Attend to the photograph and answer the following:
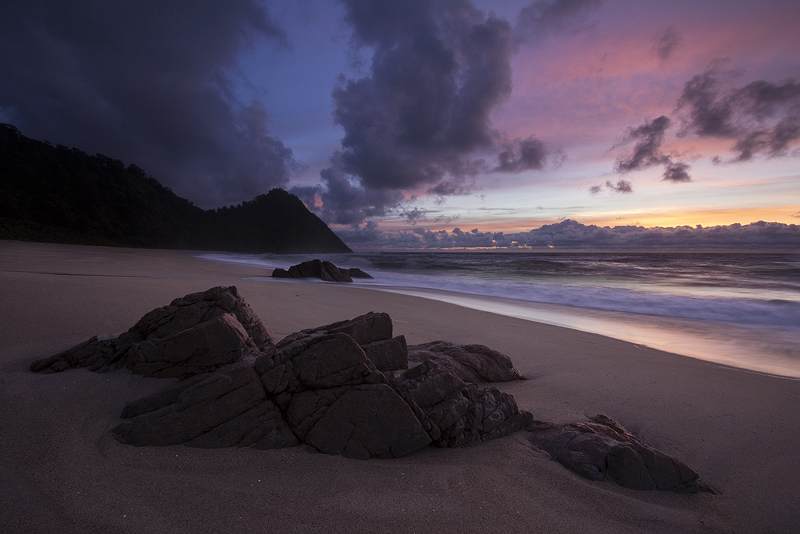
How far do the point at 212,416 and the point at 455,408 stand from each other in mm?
1847

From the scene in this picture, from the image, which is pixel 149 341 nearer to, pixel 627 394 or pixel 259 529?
pixel 259 529

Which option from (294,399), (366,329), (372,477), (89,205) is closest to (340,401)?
(294,399)

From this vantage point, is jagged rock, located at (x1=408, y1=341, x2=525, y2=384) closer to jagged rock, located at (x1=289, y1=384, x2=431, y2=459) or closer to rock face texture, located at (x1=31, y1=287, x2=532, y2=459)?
rock face texture, located at (x1=31, y1=287, x2=532, y2=459)

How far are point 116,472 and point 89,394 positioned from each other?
117 centimetres

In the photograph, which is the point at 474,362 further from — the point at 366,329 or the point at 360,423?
the point at 360,423

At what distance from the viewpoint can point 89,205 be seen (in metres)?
45.3

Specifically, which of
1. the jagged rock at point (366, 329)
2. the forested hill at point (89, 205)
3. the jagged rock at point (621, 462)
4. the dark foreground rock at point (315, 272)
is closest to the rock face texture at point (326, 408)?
the jagged rock at point (621, 462)

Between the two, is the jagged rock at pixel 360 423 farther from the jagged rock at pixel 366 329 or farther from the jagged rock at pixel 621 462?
the jagged rock at pixel 621 462

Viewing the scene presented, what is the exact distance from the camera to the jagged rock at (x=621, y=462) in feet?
7.51

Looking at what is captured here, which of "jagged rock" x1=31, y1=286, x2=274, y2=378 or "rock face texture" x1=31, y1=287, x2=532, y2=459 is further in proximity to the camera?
"jagged rock" x1=31, y1=286, x2=274, y2=378

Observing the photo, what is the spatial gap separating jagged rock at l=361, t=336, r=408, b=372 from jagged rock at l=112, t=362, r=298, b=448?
103cm

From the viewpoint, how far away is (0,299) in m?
4.68

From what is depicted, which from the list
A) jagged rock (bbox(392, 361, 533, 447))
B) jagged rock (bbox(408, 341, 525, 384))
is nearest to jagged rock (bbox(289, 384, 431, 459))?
jagged rock (bbox(392, 361, 533, 447))

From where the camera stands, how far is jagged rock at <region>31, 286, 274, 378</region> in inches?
120
